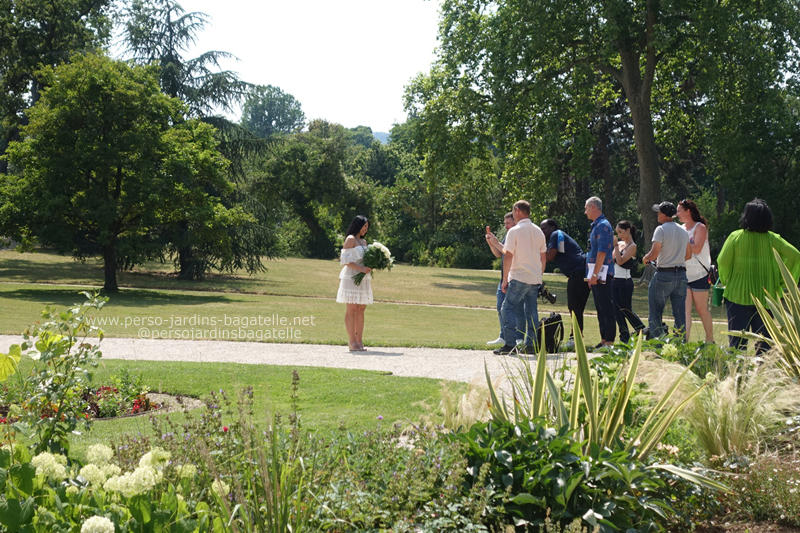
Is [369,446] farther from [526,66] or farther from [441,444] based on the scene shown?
[526,66]

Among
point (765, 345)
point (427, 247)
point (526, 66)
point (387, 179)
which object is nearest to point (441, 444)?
point (765, 345)

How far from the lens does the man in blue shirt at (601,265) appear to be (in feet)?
33.4

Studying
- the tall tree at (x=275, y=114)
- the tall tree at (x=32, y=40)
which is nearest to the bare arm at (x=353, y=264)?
the tall tree at (x=32, y=40)

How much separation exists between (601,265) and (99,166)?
16713 millimetres

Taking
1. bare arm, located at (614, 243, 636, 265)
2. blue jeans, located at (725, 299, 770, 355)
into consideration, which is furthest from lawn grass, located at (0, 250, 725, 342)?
bare arm, located at (614, 243, 636, 265)

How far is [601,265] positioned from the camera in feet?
33.5

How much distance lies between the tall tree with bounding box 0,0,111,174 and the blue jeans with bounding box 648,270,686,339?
29.9m

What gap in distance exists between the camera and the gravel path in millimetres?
9484

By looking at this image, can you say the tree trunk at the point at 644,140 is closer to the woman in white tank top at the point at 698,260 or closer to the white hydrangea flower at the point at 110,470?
the woman in white tank top at the point at 698,260

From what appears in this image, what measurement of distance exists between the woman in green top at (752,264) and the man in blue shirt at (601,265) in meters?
2.32

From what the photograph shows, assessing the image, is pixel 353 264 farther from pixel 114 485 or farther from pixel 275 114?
pixel 275 114

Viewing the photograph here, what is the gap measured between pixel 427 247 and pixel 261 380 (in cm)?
4280

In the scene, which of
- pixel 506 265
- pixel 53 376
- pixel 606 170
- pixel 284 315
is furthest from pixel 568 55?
pixel 53 376

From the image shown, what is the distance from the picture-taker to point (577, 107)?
25359 millimetres
